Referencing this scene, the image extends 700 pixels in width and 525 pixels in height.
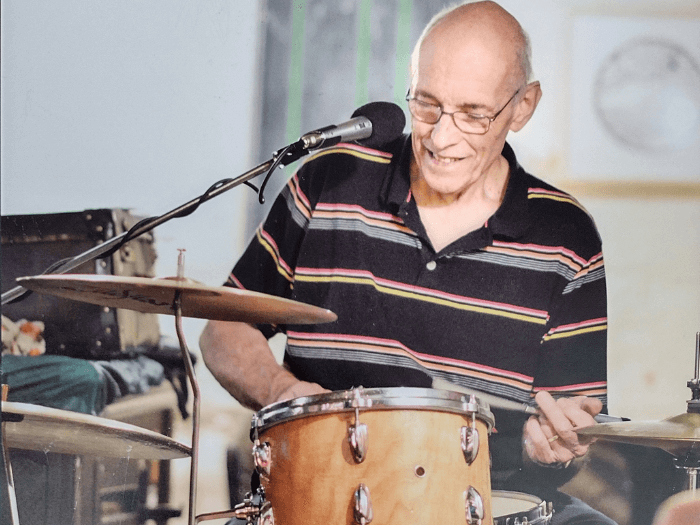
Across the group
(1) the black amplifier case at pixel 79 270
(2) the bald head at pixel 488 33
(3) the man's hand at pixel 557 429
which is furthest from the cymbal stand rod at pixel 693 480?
(1) the black amplifier case at pixel 79 270

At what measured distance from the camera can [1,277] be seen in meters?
2.56

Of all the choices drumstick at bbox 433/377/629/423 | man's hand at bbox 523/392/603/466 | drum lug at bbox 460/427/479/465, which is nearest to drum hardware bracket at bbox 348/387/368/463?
drum lug at bbox 460/427/479/465

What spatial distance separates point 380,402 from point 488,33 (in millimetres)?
1061

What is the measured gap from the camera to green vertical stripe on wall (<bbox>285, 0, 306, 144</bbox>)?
2.47 m

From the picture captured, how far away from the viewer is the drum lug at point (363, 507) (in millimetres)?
1657

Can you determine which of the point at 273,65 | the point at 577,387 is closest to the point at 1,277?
Result: the point at 273,65

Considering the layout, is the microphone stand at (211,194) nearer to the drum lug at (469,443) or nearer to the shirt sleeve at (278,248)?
the shirt sleeve at (278,248)

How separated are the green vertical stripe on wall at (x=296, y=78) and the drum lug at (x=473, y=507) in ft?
3.80

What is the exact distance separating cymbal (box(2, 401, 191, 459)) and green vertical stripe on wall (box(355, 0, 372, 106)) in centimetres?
105

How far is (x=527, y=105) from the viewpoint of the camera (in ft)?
7.75

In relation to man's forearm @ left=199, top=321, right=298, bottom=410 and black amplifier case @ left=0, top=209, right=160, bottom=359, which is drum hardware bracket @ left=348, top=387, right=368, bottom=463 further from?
black amplifier case @ left=0, top=209, right=160, bottom=359

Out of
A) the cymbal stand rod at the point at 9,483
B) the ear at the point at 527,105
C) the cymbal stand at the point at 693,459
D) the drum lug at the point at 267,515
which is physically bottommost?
the cymbal stand rod at the point at 9,483

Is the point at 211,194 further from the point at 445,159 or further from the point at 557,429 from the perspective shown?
the point at 557,429

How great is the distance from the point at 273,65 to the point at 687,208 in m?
1.19
